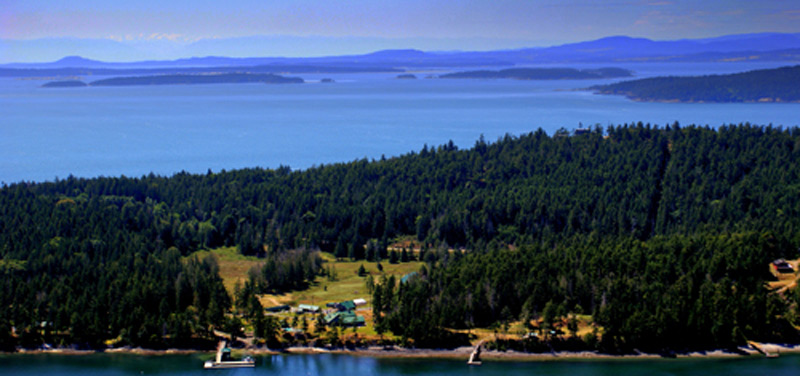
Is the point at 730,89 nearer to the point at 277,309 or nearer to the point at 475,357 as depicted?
the point at 475,357

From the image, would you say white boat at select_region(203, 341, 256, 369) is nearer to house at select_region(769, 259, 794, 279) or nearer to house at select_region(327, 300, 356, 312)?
house at select_region(327, 300, 356, 312)

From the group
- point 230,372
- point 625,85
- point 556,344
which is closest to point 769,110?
point 625,85

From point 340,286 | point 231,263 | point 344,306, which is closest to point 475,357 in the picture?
point 344,306

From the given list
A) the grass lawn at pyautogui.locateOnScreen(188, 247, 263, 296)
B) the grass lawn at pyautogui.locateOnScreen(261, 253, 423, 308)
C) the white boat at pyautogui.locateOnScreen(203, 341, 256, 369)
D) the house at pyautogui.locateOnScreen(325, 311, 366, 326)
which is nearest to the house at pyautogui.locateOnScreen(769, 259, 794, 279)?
the grass lawn at pyautogui.locateOnScreen(261, 253, 423, 308)

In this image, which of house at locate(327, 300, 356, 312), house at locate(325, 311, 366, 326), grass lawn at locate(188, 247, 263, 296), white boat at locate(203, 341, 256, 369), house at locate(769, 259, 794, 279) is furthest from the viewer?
grass lawn at locate(188, 247, 263, 296)

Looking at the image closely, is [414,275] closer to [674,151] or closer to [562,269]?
[562,269]

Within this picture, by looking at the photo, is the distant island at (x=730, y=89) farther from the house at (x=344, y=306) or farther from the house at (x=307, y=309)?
the house at (x=307, y=309)
